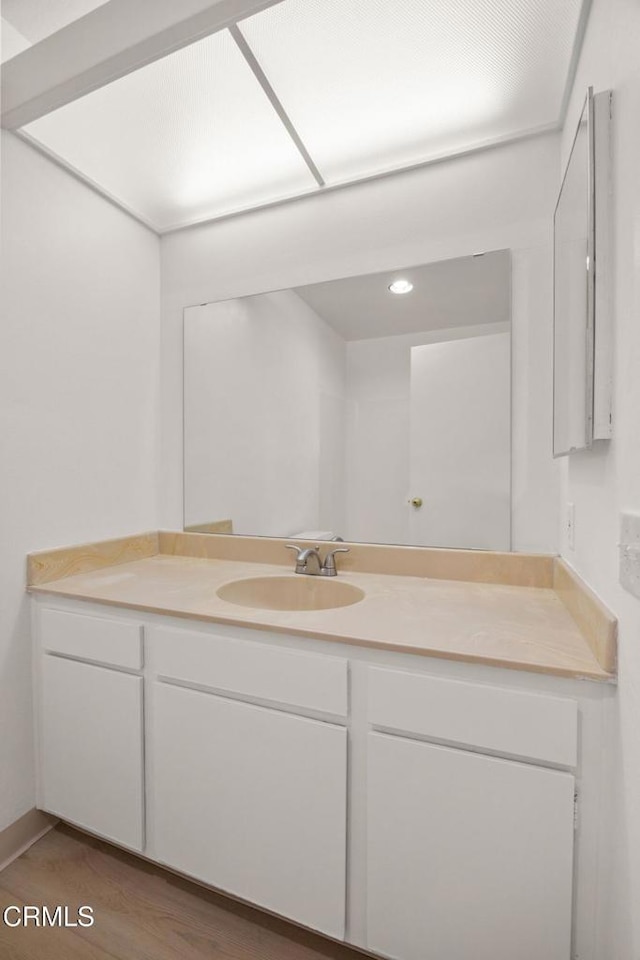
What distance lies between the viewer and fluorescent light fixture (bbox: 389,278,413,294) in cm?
159

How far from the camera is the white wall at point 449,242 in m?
1.44

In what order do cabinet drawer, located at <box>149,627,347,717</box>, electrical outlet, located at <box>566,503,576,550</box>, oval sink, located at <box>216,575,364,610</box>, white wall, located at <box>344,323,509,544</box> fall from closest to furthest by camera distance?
cabinet drawer, located at <box>149,627,347,717</box> < electrical outlet, located at <box>566,503,576,550</box> < oval sink, located at <box>216,575,364,610</box> < white wall, located at <box>344,323,509,544</box>

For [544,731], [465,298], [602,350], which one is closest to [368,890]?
[544,731]

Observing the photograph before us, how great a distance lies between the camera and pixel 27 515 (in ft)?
4.85

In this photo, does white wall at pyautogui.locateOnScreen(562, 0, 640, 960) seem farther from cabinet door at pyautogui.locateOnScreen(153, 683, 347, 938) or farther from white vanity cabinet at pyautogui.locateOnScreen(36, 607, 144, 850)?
white vanity cabinet at pyautogui.locateOnScreen(36, 607, 144, 850)

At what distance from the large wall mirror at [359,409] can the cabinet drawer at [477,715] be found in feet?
2.26

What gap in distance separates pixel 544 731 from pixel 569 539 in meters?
0.57

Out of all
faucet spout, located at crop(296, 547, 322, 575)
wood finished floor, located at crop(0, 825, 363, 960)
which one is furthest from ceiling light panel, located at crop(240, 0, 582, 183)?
wood finished floor, located at crop(0, 825, 363, 960)

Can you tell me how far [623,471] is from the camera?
78 centimetres

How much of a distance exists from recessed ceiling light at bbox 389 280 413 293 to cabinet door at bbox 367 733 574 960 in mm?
1384

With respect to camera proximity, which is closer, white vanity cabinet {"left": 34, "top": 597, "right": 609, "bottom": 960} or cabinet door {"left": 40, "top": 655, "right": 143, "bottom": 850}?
white vanity cabinet {"left": 34, "top": 597, "right": 609, "bottom": 960}

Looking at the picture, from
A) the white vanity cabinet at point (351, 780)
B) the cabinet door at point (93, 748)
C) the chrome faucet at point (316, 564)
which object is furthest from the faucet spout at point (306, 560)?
the cabinet door at point (93, 748)

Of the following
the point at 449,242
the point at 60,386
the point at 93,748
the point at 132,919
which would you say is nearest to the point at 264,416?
the point at 60,386

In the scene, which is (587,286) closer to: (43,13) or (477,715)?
(477,715)
